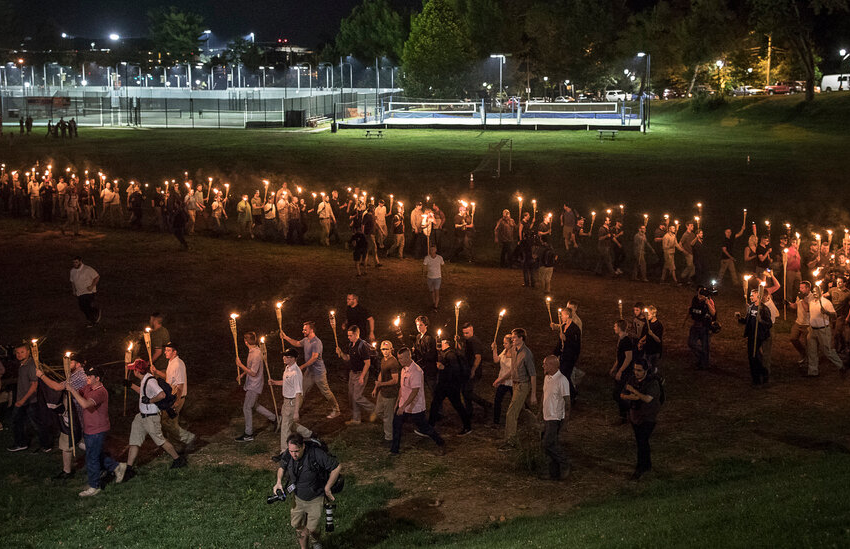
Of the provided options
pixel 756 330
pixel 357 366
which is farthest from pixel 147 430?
pixel 756 330

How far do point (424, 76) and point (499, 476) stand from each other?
247ft

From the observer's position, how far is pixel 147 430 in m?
11.8

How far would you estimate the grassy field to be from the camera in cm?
992

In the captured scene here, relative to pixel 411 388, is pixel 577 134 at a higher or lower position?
higher

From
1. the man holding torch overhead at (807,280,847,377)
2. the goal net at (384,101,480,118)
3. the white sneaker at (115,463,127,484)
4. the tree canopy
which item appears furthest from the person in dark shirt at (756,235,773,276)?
the tree canopy

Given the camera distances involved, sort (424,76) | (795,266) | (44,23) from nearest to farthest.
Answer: (795,266) → (424,76) → (44,23)

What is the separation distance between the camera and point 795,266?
2017 cm

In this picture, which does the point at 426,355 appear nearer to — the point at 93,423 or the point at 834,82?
the point at 93,423

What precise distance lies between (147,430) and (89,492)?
100 cm

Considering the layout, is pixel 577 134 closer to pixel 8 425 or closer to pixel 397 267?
pixel 397 267

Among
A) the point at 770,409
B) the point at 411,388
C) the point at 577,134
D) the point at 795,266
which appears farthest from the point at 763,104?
the point at 411,388

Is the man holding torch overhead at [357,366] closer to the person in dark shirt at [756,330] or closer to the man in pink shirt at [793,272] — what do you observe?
the person in dark shirt at [756,330]

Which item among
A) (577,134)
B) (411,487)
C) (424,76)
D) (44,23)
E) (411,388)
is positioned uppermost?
(44,23)

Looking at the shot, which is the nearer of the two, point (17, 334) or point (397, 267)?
point (17, 334)
